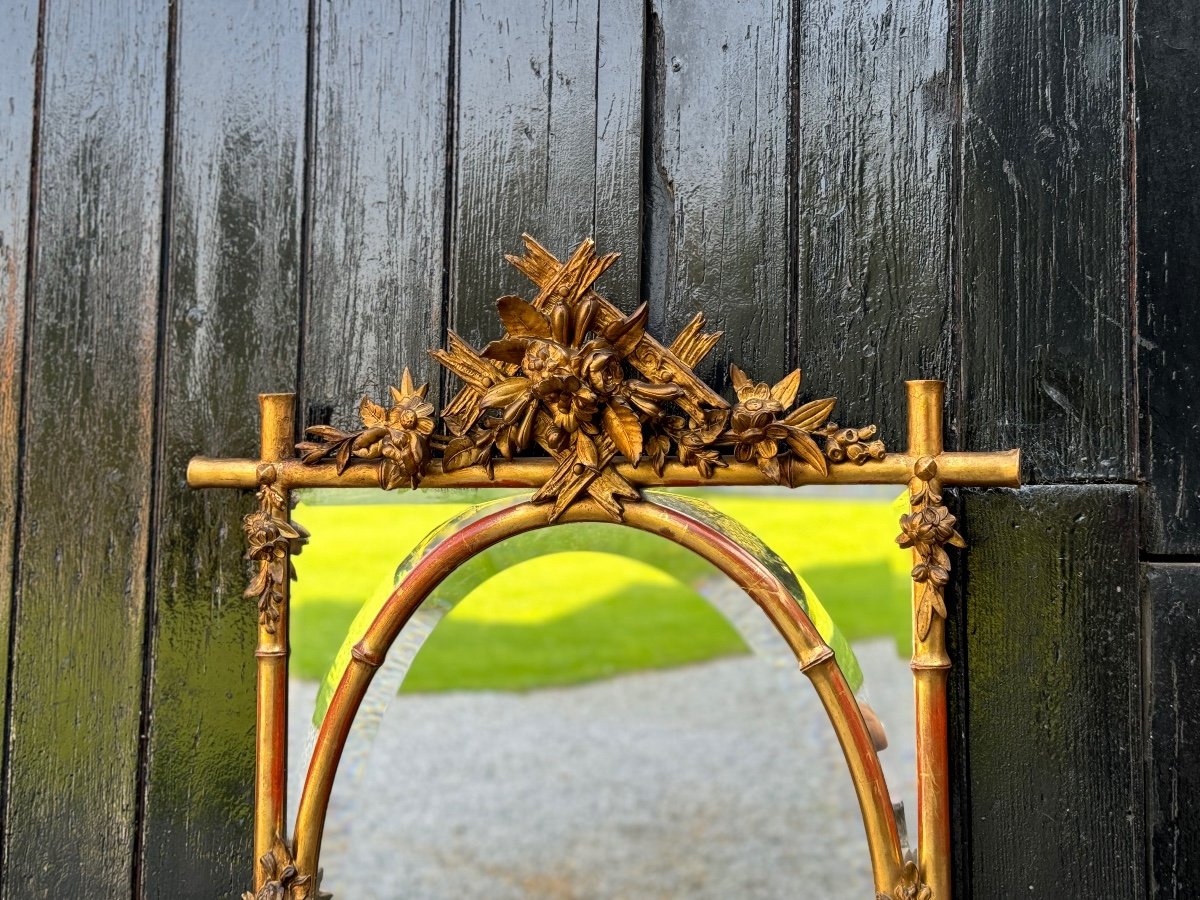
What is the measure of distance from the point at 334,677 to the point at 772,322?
1.22 ft

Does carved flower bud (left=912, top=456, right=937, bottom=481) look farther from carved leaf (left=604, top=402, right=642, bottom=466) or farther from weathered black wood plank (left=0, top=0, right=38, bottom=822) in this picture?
weathered black wood plank (left=0, top=0, right=38, bottom=822)

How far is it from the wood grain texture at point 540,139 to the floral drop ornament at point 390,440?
0.07 metres

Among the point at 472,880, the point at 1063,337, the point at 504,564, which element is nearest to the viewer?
the point at 1063,337

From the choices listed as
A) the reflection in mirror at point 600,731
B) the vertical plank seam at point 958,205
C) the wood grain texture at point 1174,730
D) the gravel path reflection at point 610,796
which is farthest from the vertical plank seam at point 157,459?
the gravel path reflection at point 610,796

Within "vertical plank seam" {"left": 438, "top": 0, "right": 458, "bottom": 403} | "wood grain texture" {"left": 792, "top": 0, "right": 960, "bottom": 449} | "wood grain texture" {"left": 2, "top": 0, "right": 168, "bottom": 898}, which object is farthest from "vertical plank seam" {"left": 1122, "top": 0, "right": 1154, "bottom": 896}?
"wood grain texture" {"left": 2, "top": 0, "right": 168, "bottom": 898}

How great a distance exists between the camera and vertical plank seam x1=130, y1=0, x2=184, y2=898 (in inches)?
26.8

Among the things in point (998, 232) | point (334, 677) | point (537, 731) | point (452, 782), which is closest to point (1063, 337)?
point (998, 232)

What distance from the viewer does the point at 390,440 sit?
2.09ft

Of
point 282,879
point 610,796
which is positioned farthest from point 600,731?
point 282,879

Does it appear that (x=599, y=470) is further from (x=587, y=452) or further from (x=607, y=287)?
(x=607, y=287)

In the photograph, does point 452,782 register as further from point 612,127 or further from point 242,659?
point 612,127

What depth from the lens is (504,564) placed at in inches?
29.7

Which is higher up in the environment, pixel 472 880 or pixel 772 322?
pixel 772 322

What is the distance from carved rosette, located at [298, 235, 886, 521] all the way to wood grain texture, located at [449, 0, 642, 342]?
0.05 m
